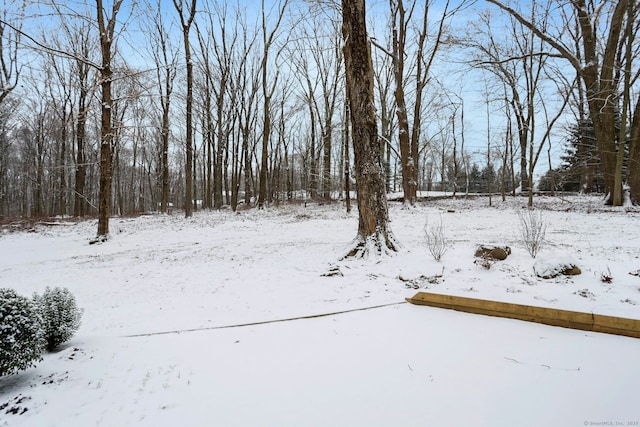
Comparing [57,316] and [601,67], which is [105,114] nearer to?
[57,316]

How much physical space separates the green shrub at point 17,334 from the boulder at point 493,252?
221 inches

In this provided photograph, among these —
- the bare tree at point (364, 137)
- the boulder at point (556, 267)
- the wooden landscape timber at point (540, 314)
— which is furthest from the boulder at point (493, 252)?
the wooden landscape timber at point (540, 314)

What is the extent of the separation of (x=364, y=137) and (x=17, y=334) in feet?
18.0

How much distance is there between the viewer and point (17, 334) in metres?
2.33

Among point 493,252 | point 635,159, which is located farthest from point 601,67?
point 493,252

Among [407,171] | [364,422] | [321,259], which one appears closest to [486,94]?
[407,171]

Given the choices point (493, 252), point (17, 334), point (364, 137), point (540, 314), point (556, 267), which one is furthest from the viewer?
point (364, 137)

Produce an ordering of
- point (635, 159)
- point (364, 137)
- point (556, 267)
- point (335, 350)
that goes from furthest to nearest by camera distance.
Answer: point (635, 159) → point (364, 137) → point (556, 267) → point (335, 350)

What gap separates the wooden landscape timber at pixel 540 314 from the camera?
272 cm

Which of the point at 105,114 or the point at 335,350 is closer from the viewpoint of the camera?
the point at 335,350

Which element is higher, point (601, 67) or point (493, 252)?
point (601, 67)

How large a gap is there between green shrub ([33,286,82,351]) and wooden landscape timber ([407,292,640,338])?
12.7 ft

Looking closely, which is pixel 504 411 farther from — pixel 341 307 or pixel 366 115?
pixel 366 115

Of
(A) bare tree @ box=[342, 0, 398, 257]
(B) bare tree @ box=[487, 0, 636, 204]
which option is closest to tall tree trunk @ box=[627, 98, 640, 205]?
(B) bare tree @ box=[487, 0, 636, 204]
